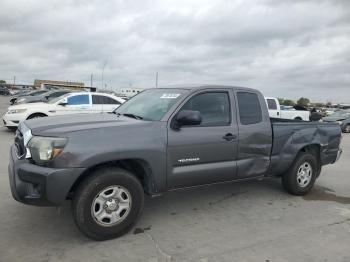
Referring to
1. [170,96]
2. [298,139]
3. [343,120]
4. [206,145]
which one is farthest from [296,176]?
[343,120]

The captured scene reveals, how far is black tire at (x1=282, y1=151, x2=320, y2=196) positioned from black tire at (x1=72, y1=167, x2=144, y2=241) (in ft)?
9.41

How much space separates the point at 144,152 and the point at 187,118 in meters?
0.66

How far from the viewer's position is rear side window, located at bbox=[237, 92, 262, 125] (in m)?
5.32

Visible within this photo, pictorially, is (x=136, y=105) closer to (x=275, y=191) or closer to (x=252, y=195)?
(x=252, y=195)

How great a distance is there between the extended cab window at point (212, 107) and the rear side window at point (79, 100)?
950cm

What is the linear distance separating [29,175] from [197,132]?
6.75 ft

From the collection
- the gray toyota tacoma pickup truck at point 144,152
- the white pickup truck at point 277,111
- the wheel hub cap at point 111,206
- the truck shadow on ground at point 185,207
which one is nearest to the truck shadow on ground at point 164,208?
the truck shadow on ground at point 185,207

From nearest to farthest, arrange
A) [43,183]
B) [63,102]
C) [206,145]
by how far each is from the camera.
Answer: [43,183], [206,145], [63,102]

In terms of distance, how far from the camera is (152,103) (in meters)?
5.09

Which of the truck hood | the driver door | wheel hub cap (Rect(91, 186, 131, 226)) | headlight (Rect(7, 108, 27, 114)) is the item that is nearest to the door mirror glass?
the driver door

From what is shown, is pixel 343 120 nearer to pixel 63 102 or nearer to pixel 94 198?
pixel 63 102

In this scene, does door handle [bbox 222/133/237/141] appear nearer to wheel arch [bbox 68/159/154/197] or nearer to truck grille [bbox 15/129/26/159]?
wheel arch [bbox 68/159/154/197]

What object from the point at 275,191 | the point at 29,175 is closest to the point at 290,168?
the point at 275,191

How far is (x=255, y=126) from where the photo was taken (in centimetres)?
538
